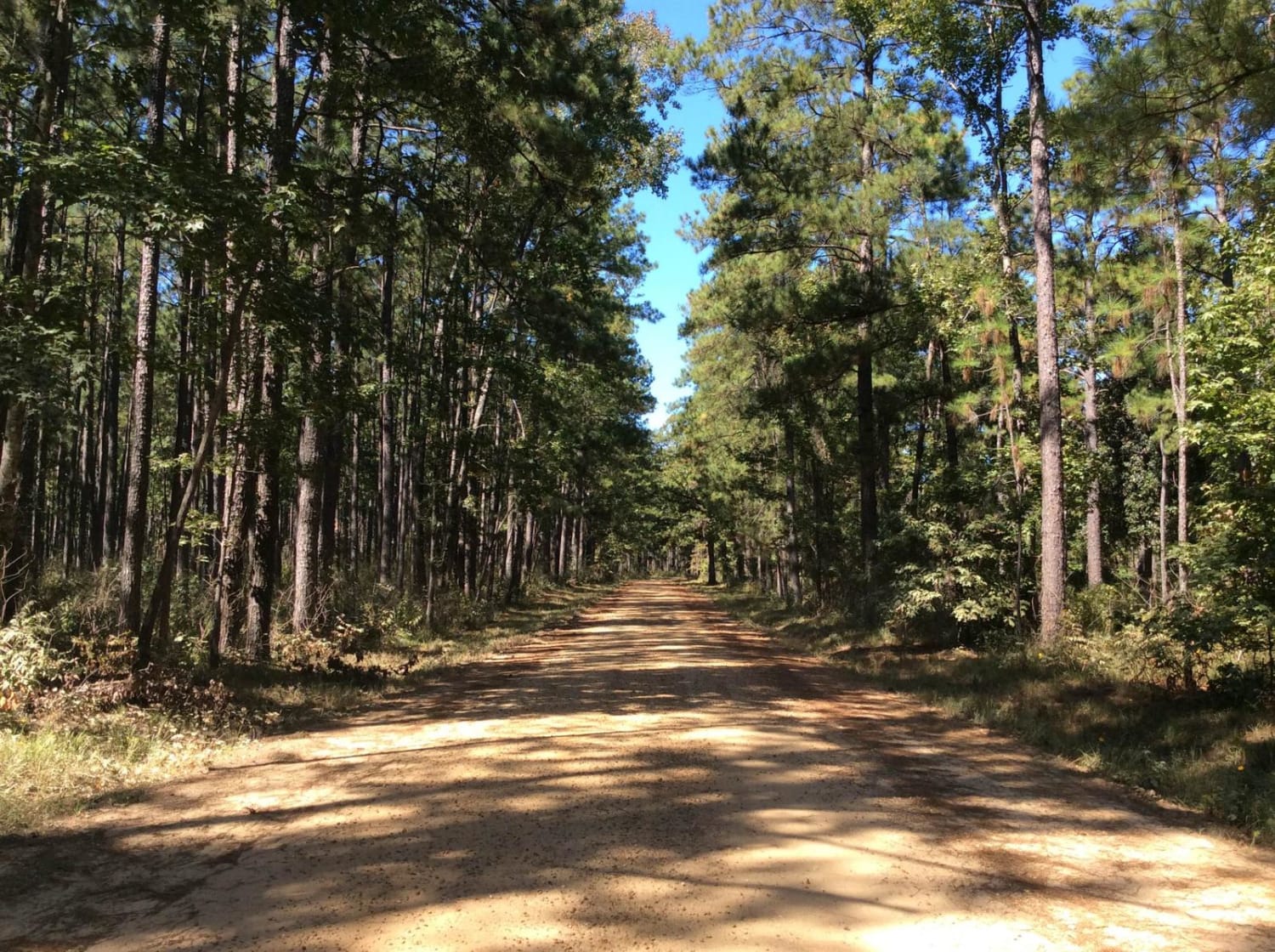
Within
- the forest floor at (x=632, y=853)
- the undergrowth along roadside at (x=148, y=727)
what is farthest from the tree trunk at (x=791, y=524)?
the forest floor at (x=632, y=853)

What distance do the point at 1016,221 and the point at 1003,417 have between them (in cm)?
560

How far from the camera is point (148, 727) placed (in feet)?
23.2

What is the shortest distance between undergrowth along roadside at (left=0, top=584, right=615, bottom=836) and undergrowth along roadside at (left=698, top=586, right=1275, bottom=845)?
7460mm

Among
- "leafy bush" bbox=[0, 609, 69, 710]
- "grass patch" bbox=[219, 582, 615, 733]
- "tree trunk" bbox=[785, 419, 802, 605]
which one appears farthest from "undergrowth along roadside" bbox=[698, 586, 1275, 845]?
"tree trunk" bbox=[785, 419, 802, 605]

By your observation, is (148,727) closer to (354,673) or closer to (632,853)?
(354,673)

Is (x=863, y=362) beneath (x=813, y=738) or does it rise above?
above

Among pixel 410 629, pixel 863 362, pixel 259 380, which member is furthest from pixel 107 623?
pixel 863 362

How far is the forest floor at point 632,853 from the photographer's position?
3668mm

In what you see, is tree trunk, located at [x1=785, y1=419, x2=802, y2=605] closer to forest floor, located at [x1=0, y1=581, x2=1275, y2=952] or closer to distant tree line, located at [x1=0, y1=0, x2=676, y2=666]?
distant tree line, located at [x1=0, y1=0, x2=676, y2=666]

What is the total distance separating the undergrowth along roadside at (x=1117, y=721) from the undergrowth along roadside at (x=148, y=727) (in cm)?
746

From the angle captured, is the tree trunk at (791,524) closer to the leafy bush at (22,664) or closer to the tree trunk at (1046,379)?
the tree trunk at (1046,379)

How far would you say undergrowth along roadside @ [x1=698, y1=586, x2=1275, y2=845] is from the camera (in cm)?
590

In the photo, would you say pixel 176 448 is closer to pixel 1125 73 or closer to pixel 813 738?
pixel 813 738

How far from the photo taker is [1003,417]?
14.9m
